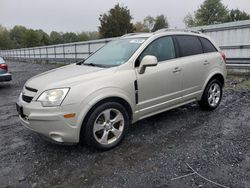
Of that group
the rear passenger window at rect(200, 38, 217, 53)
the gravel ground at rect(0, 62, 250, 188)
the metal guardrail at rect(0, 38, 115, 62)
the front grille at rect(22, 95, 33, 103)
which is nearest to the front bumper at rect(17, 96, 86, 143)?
the front grille at rect(22, 95, 33, 103)

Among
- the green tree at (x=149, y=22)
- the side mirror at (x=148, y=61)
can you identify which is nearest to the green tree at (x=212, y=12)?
the green tree at (x=149, y=22)

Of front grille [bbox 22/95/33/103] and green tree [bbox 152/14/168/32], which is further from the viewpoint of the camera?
green tree [bbox 152/14/168/32]

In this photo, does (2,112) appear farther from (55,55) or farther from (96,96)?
(55,55)

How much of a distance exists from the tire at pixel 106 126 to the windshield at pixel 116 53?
0.77 m

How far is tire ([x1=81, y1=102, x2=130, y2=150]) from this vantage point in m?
3.03

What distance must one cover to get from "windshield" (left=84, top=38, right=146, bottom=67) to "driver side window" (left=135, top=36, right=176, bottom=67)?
173 mm

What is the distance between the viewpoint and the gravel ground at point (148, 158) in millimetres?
2605

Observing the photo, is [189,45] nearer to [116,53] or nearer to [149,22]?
[116,53]

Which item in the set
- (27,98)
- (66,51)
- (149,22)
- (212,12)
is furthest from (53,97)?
(149,22)

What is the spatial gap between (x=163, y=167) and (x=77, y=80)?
1.62 meters

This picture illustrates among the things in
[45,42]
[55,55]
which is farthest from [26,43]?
[55,55]

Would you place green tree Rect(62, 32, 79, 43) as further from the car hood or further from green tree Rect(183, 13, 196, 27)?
the car hood

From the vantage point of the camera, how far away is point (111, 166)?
2.90 m

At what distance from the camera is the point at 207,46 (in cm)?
471
